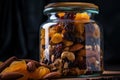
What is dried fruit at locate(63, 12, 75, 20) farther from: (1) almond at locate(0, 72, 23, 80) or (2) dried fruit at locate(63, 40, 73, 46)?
(1) almond at locate(0, 72, 23, 80)

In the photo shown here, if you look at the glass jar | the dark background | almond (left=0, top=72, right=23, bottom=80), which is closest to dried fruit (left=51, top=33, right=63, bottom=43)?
the glass jar

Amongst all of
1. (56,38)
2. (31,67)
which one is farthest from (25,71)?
(56,38)

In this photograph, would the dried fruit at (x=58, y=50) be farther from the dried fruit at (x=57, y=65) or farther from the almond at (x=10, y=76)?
the almond at (x=10, y=76)

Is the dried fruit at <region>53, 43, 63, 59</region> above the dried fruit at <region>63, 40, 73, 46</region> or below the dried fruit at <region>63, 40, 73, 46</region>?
below

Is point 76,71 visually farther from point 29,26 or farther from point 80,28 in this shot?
point 29,26

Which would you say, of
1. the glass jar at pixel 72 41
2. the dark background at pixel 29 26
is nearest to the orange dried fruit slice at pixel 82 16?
the glass jar at pixel 72 41

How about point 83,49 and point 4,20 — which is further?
point 4,20

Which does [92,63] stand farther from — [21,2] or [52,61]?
[21,2]

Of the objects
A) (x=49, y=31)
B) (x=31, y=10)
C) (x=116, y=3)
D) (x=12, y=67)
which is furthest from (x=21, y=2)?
(x=12, y=67)
